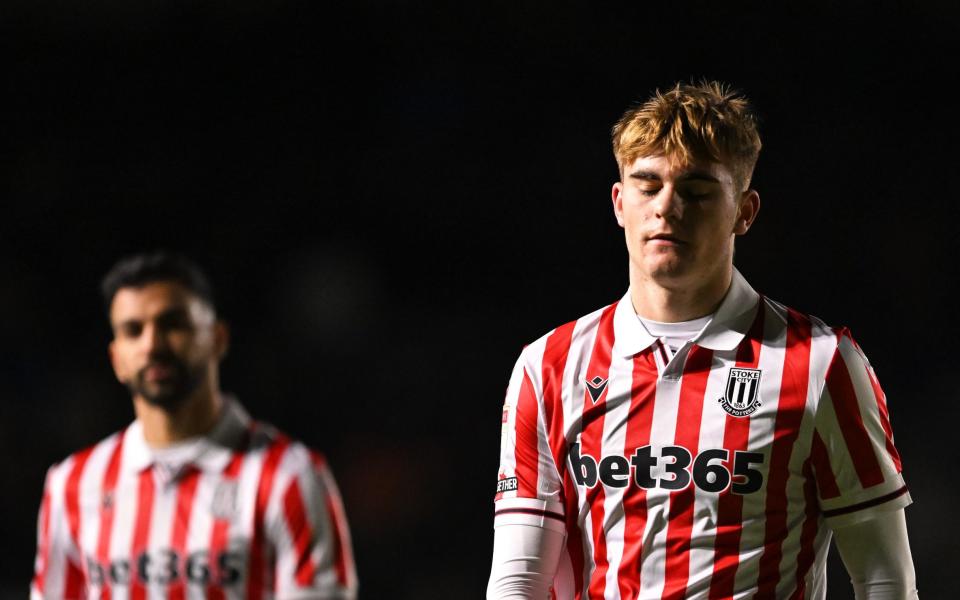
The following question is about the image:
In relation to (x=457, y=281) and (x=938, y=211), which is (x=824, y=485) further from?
(x=938, y=211)

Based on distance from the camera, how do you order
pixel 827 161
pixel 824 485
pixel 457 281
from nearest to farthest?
1. pixel 824 485
2. pixel 457 281
3. pixel 827 161

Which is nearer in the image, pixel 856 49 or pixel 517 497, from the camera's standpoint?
pixel 517 497

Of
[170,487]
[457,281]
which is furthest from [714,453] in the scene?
[457,281]

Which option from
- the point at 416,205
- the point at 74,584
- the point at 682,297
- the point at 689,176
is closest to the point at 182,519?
the point at 74,584

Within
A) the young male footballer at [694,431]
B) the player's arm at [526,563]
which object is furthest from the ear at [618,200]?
the player's arm at [526,563]

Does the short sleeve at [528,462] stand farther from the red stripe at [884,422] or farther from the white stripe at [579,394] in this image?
the red stripe at [884,422]

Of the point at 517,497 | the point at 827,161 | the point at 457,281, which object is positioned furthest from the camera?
the point at 827,161

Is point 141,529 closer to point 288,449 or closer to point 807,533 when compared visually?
point 288,449

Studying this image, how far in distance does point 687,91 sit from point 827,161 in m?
2.93

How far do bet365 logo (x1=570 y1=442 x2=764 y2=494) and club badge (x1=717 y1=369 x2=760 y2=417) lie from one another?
0.08 m

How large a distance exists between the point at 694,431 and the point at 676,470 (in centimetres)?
8

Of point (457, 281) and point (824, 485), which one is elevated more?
point (457, 281)

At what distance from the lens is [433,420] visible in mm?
4305

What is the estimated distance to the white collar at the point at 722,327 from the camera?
219 cm
